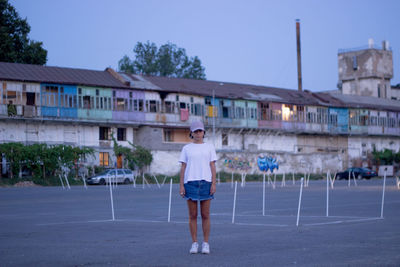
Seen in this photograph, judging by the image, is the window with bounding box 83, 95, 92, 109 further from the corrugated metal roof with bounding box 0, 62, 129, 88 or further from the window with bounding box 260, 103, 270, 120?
the window with bounding box 260, 103, 270, 120

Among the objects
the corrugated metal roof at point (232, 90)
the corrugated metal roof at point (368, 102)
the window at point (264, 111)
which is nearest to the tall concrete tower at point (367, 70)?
the corrugated metal roof at point (368, 102)

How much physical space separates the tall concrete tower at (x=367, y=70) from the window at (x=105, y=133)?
46550mm

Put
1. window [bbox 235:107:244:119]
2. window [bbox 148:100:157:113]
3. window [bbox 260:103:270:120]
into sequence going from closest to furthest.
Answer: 1. window [bbox 148:100:157:113]
2. window [bbox 235:107:244:119]
3. window [bbox 260:103:270:120]

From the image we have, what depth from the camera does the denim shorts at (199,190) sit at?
30.1 ft

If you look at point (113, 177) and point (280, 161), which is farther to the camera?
point (280, 161)

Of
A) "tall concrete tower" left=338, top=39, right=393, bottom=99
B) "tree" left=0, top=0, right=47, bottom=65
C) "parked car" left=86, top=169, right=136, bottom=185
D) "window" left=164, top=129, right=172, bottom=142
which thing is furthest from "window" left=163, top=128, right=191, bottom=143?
"tall concrete tower" left=338, top=39, right=393, bottom=99

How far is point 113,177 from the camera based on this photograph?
51.4 metres

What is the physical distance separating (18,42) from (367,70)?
164 feet

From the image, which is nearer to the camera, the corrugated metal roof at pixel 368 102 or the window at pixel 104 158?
the window at pixel 104 158

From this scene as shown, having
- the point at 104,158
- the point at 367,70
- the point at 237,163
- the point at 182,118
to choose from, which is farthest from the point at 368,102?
the point at 104,158

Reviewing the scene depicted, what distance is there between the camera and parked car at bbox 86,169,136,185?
5084 centimetres

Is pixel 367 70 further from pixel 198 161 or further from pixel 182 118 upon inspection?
pixel 198 161

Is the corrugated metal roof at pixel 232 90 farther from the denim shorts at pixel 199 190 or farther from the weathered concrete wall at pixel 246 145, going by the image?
the denim shorts at pixel 199 190

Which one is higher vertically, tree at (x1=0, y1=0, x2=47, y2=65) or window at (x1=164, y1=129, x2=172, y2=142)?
tree at (x1=0, y1=0, x2=47, y2=65)
